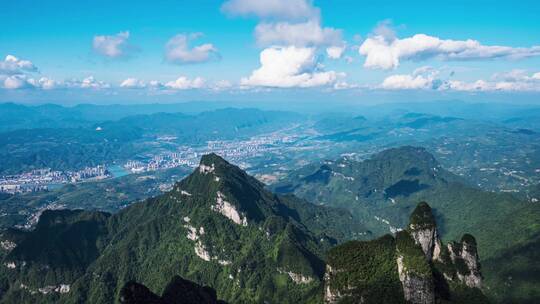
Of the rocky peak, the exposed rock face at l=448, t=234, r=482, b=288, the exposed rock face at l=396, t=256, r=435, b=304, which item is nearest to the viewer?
the exposed rock face at l=396, t=256, r=435, b=304

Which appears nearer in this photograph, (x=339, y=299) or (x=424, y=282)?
(x=424, y=282)

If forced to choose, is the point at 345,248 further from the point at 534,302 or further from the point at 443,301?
the point at 534,302

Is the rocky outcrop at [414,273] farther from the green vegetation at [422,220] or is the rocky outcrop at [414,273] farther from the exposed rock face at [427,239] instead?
the green vegetation at [422,220]

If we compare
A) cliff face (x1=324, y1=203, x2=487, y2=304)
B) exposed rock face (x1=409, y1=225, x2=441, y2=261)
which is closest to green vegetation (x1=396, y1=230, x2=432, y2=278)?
cliff face (x1=324, y1=203, x2=487, y2=304)

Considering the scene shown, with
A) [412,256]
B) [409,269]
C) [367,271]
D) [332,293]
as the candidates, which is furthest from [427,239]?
[332,293]

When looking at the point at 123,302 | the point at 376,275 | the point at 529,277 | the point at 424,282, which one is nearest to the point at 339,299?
the point at 376,275

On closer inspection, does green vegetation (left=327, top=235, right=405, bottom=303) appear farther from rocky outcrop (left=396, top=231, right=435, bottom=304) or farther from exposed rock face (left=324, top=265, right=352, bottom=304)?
rocky outcrop (left=396, top=231, right=435, bottom=304)

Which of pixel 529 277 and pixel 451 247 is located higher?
pixel 451 247

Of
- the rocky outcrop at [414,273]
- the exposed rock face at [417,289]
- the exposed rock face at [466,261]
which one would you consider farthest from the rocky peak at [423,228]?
the exposed rock face at [417,289]
